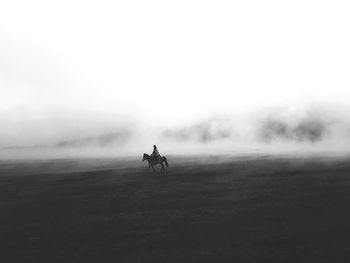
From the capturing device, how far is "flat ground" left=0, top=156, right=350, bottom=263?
Result: 11859 mm

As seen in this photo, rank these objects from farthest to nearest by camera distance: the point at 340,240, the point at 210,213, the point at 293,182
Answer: the point at 293,182 → the point at 210,213 → the point at 340,240

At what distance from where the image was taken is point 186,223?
15367 millimetres

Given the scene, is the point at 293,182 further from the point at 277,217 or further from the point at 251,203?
the point at 277,217

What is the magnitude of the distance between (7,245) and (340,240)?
1121 centimetres

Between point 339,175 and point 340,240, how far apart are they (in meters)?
16.0

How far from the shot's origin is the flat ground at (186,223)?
11859 mm

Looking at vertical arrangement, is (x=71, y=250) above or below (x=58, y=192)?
below

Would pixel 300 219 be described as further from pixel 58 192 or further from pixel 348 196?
pixel 58 192

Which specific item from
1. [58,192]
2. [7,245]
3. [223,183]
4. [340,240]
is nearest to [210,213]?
[340,240]

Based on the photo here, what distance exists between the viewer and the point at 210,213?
1692 centimetres

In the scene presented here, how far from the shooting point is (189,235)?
1365 cm

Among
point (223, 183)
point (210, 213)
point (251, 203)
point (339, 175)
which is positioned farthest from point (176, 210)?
point (339, 175)

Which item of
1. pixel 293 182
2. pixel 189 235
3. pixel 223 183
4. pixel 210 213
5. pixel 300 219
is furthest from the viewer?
pixel 223 183

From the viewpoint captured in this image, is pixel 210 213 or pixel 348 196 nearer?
pixel 210 213
